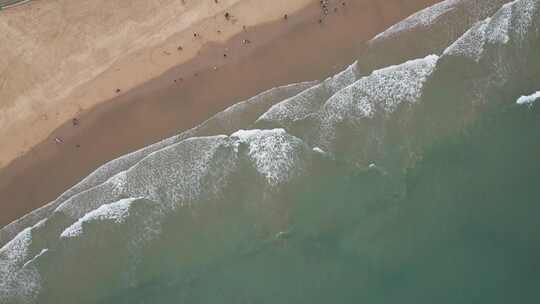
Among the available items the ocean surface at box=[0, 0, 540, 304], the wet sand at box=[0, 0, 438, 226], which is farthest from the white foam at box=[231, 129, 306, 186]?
the wet sand at box=[0, 0, 438, 226]

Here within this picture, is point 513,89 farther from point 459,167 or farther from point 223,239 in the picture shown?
point 223,239

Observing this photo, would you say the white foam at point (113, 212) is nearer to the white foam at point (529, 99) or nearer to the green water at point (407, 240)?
the green water at point (407, 240)

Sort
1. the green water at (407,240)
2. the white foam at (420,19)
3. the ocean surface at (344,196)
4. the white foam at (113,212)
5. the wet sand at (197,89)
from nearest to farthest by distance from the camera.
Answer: the green water at (407,240) < the ocean surface at (344,196) < the white foam at (113,212) < the wet sand at (197,89) < the white foam at (420,19)

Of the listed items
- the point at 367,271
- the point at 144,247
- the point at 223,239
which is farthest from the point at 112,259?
the point at 367,271

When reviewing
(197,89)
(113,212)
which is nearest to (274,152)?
(197,89)

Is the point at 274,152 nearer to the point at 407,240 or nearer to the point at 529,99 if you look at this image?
the point at 407,240

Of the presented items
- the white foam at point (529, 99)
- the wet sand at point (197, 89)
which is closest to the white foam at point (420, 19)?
the wet sand at point (197, 89)

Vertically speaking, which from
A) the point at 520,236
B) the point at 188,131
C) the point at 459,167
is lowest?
the point at 520,236
